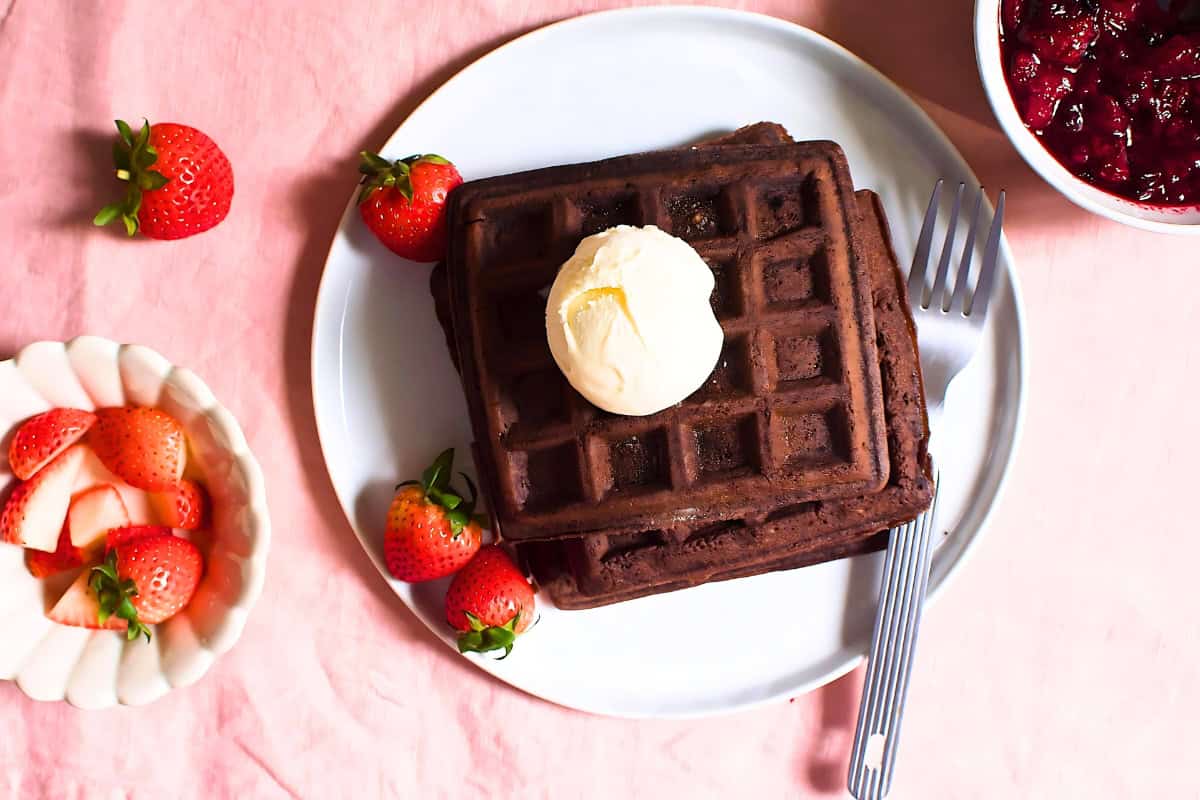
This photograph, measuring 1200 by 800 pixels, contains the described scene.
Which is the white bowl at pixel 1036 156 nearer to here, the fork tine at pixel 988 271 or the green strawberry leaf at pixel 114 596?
the fork tine at pixel 988 271

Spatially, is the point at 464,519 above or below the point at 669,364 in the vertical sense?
below

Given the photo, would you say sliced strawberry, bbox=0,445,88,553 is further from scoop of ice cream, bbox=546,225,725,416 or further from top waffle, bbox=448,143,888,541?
scoop of ice cream, bbox=546,225,725,416

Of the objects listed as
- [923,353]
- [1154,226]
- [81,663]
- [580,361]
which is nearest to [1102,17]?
[1154,226]

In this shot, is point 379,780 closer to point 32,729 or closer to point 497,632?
point 497,632

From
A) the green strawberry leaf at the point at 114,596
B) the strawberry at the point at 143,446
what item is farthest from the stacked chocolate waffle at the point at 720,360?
the green strawberry leaf at the point at 114,596

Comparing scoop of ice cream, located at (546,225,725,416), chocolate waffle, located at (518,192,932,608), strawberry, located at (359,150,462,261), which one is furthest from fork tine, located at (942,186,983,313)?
strawberry, located at (359,150,462,261)

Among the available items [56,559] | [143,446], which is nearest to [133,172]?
[143,446]

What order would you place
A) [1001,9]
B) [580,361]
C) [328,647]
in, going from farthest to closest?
1. [328,647]
2. [1001,9]
3. [580,361]
